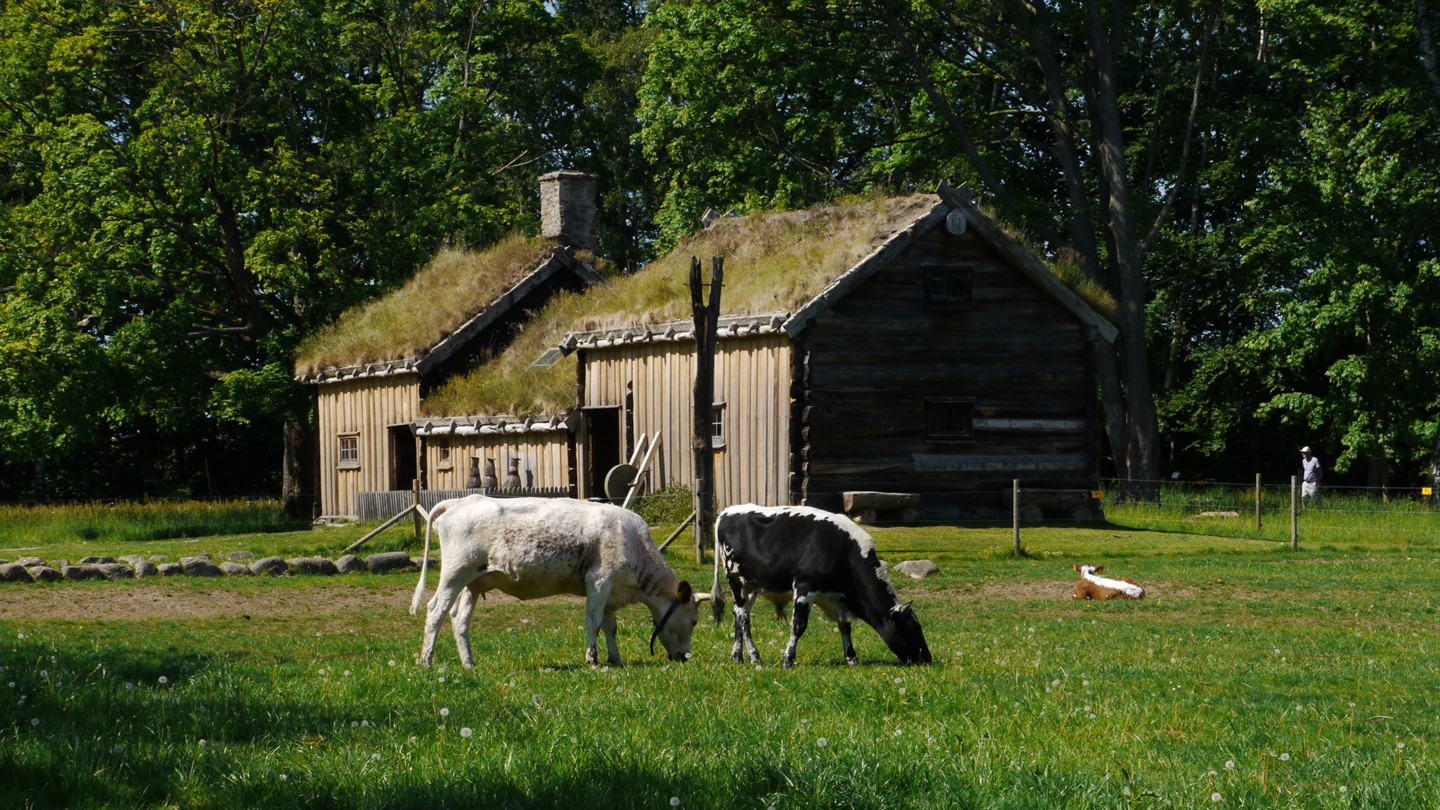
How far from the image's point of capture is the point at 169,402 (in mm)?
44906

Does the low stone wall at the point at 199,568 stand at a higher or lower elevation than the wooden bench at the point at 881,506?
lower

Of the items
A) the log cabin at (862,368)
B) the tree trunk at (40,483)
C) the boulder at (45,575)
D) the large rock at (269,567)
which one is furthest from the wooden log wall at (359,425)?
the boulder at (45,575)

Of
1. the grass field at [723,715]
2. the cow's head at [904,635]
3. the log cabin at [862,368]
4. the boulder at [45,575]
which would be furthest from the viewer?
the log cabin at [862,368]

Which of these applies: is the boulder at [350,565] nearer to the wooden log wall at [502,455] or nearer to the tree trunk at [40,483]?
the wooden log wall at [502,455]

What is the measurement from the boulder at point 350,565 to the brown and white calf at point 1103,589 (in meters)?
10.9

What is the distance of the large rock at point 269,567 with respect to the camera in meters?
23.9

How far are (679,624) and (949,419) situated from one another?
21.2 metres

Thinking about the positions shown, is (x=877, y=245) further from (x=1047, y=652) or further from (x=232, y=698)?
(x=232, y=698)

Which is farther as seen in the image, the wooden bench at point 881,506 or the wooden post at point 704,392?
the wooden bench at point 881,506

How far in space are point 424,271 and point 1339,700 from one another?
1384 inches

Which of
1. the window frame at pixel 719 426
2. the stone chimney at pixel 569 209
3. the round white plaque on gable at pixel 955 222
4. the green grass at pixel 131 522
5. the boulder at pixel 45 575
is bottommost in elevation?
the green grass at pixel 131 522

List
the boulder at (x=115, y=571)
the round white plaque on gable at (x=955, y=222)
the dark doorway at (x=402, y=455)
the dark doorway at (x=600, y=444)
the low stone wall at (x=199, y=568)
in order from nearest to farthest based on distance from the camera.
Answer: the low stone wall at (x=199, y=568), the boulder at (x=115, y=571), the round white plaque on gable at (x=955, y=222), the dark doorway at (x=600, y=444), the dark doorway at (x=402, y=455)

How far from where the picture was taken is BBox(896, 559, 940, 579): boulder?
76.4 feet

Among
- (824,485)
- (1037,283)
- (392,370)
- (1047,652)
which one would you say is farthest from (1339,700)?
(392,370)
